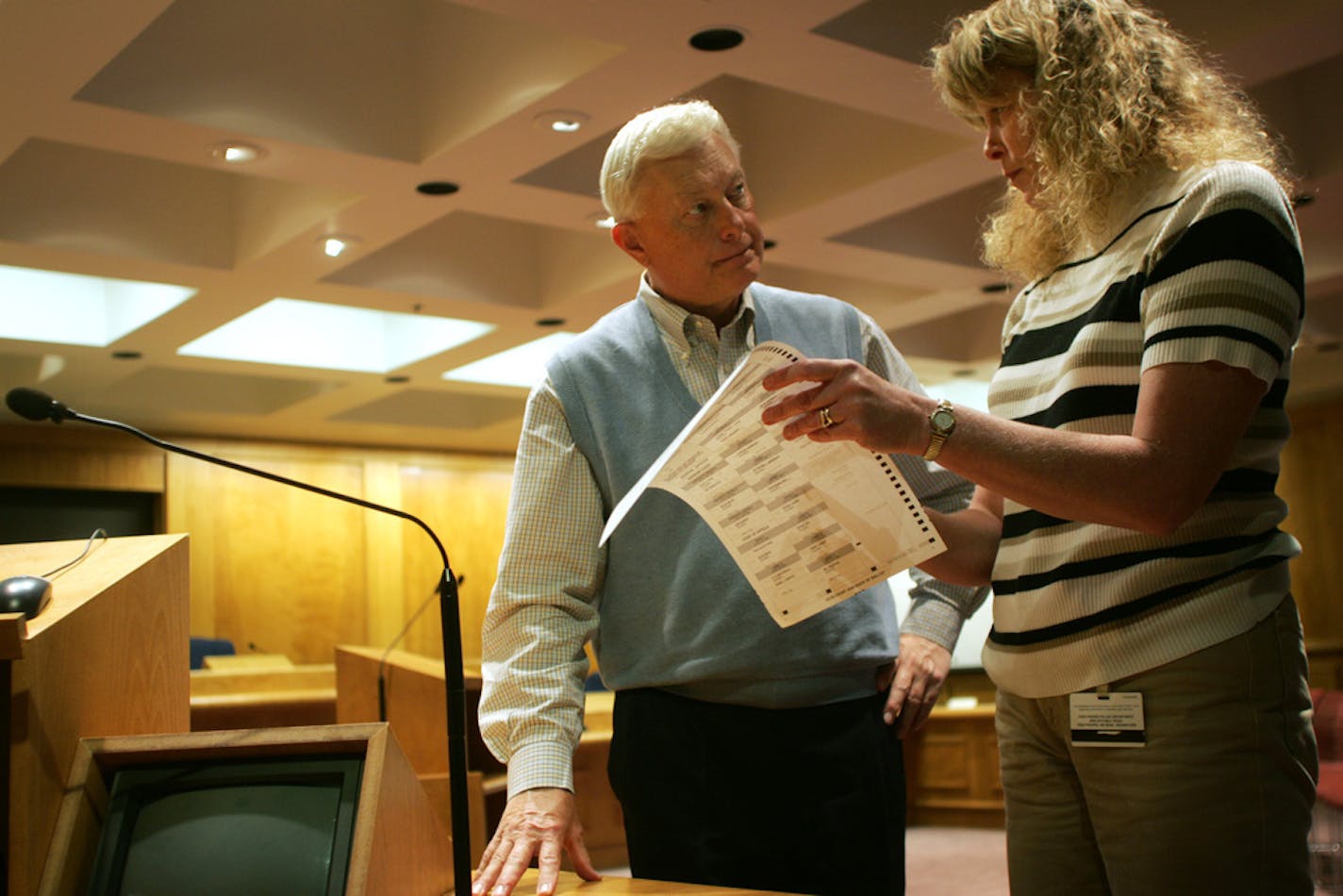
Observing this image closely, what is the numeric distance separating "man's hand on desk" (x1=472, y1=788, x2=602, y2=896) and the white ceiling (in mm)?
3163

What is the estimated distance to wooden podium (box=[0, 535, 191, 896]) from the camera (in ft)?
4.24

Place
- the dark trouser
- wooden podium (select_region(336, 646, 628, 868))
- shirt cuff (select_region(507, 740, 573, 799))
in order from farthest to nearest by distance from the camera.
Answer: wooden podium (select_region(336, 646, 628, 868))
the dark trouser
shirt cuff (select_region(507, 740, 573, 799))

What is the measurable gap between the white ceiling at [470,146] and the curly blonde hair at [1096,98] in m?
2.92

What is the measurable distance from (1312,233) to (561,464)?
21.8 ft

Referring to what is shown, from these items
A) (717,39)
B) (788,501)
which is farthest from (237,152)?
(788,501)

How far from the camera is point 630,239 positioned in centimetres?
189

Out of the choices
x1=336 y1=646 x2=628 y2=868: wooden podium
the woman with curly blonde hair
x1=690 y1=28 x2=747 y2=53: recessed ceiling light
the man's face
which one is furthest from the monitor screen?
x1=690 y1=28 x2=747 y2=53: recessed ceiling light

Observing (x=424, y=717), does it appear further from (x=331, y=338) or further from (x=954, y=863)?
(x=331, y=338)

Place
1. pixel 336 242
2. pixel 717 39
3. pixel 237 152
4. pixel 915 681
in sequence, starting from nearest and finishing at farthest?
1. pixel 915 681
2. pixel 717 39
3. pixel 237 152
4. pixel 336 242

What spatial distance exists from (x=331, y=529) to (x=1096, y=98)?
451 inches

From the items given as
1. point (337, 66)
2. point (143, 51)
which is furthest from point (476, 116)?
point (143, 51)

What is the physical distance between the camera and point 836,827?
1666 millimetres

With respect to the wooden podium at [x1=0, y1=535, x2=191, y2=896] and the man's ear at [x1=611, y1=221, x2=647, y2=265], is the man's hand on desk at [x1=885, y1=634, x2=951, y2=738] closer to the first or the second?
the man's ear at [x1=611, y1=221, x2=647, y2=265]

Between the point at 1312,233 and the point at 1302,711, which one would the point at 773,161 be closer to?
the point at 1312,233
